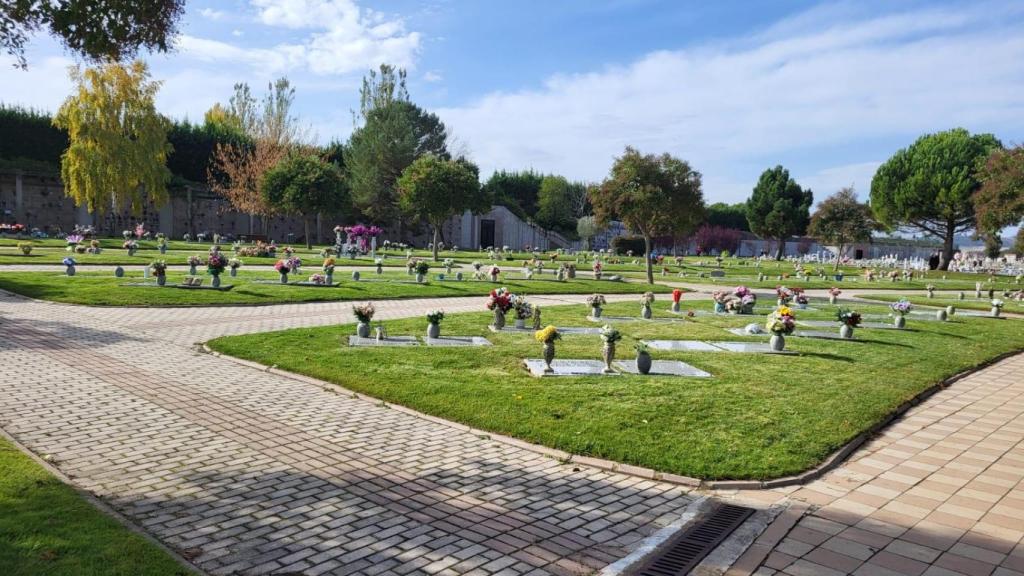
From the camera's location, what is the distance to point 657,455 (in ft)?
23.7

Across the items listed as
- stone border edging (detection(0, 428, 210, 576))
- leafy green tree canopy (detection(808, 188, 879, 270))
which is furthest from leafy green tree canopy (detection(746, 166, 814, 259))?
stone border edging (detection(0, 428, 210, 576))

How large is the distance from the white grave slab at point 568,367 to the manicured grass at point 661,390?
27cm

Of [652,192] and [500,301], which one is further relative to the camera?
[652,192]

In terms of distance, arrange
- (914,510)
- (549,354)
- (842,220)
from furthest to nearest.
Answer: (842,220) < (549,354) < (914,510)

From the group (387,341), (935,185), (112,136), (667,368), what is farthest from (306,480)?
(935,185)

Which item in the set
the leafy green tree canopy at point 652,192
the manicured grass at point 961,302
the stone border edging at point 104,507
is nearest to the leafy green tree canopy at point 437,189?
the leafy green tree canopy at point 652,192

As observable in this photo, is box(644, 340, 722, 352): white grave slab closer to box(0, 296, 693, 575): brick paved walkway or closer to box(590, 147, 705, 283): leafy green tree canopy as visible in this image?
box(0, 296, 693, 575): brick paved walkway

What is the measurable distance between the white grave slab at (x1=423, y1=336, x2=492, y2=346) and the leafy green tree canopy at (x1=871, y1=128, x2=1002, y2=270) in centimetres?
5819

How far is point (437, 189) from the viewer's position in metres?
44.6

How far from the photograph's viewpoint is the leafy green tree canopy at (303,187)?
46531 mm

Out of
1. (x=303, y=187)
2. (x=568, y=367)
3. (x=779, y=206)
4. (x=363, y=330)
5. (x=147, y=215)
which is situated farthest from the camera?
(x=779, y=206)

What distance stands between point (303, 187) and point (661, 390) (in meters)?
40.9

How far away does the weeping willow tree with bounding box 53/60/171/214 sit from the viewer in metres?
43.7

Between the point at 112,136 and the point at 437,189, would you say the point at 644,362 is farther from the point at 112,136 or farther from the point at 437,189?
the point at 112,136
